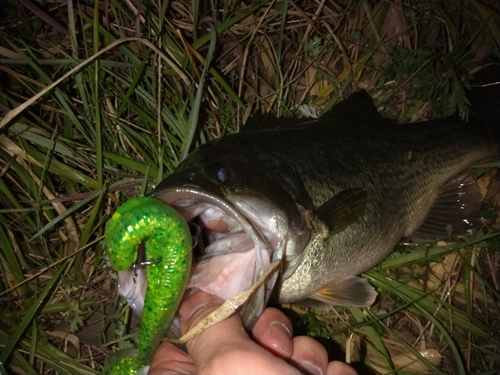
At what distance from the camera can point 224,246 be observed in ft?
6.01

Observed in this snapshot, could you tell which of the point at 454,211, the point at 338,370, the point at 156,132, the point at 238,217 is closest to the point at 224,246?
the point at 238,217

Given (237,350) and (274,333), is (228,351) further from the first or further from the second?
(274,333)

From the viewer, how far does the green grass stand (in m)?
2.46

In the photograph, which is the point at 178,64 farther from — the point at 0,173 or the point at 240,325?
the point at 240,325

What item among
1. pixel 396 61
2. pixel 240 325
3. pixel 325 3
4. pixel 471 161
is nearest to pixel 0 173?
pixel 240 325

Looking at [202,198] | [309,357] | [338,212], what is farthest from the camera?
[338,212]

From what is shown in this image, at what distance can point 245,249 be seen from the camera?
5.91ft

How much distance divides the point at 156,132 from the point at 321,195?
1.13 metres

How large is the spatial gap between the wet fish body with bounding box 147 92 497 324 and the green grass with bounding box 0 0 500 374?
0.31 m

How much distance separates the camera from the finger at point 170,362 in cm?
160

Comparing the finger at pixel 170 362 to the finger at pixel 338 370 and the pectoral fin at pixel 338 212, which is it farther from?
the pectoral fin at pixel 338 212

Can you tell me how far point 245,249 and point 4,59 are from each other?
188 cm

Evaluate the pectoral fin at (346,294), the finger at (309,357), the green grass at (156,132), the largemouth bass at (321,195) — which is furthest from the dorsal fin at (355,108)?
the finger at (309,357)

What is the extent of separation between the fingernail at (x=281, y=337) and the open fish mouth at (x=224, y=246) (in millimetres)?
216
